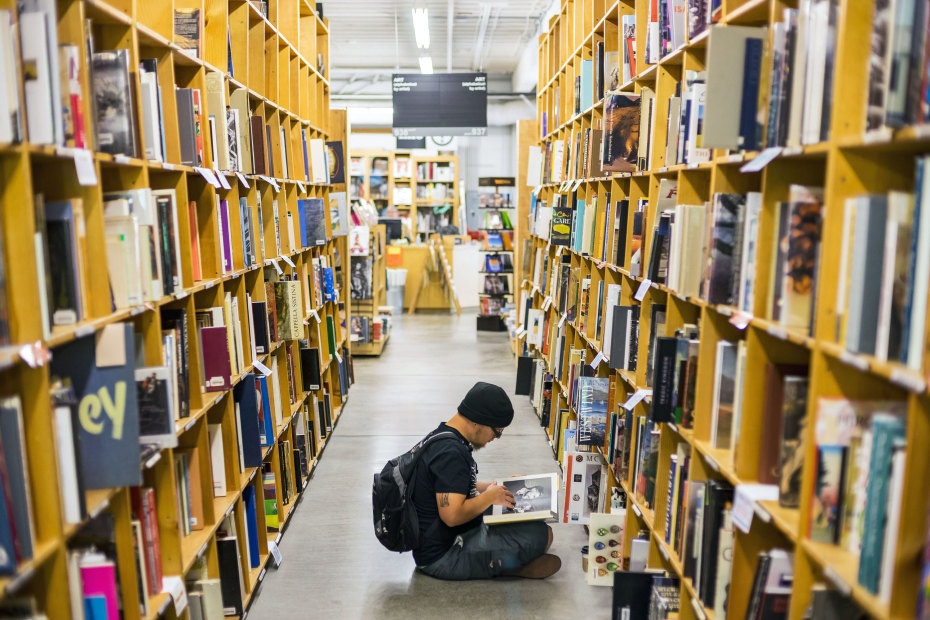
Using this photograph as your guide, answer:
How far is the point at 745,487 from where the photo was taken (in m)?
1.99

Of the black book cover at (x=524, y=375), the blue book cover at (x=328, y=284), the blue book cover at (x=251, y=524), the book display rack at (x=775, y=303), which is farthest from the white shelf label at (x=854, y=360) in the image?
the black book cover at (x=524, y=375)

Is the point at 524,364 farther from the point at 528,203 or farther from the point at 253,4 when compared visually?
the point at 253,4

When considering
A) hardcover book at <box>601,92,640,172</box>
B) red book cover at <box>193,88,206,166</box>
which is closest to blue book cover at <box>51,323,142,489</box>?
red book cover at <box>193,88,206,166</box>

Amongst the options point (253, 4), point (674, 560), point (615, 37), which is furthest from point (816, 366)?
point (253, 4)

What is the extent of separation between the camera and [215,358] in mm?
2793

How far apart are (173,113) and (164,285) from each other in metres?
0.60

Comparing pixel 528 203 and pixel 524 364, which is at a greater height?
pixel 528 203

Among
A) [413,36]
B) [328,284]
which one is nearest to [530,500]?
[328,284]

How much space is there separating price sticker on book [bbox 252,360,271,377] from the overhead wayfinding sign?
8.03 m

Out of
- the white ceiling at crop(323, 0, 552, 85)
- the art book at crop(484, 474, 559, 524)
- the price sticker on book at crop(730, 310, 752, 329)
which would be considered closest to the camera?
the price sticker on book at crop(730, 310, 752, 329)

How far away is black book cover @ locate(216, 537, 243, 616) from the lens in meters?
2.89

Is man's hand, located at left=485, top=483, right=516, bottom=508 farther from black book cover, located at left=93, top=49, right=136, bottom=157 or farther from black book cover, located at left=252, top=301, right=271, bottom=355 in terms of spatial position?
black book cover, located at left=93, top=49, right=136, bottom=157

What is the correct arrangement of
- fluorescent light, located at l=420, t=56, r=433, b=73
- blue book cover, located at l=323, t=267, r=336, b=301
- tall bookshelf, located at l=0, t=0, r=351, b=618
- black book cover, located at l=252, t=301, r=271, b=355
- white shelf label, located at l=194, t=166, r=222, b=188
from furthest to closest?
fluorescent light, located at l=420, t=56, r=433, b=73 → blue book cover, located at l=323, t=267, r=336, b=301 → black book cover, located at l=252, t=301, r=271, b=355 → white shelf label, located at l=194, t=166, r=222, b=188 → tall bookshelf, located at l=0, t=0, r=351, b=618

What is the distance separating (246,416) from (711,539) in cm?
195
